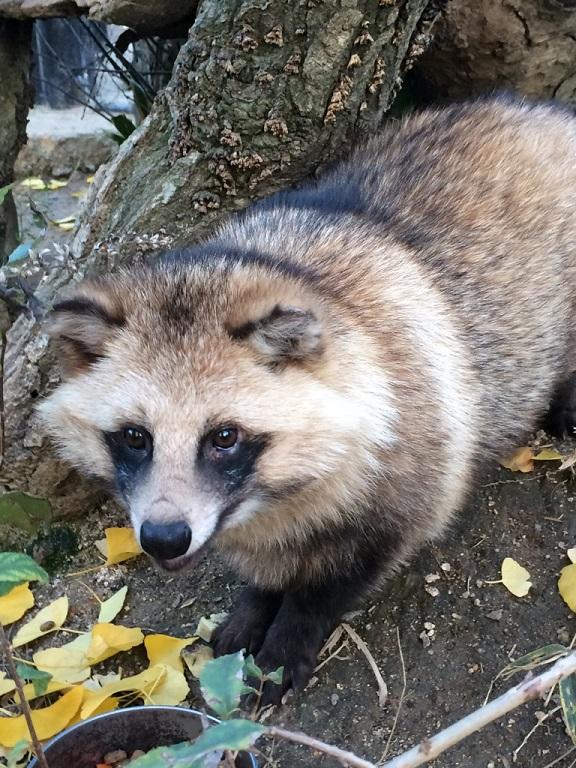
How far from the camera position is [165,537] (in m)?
1.94

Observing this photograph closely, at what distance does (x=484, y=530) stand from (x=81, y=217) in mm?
2054

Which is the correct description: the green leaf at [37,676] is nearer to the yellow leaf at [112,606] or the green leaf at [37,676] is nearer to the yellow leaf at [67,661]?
the yellow leaf at [67,661]

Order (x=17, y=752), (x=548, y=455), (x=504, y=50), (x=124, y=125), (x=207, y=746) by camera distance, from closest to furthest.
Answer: (x=207, y=746) < (x=17, y=752) < (x=548, y=455) < (x=504, y=50) < (x=124, y=125)

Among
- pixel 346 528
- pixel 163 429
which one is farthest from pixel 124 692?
pixel 163 429

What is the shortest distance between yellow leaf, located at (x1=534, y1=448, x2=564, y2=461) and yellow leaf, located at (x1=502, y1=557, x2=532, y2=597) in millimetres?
506

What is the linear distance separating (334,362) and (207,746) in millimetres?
1122

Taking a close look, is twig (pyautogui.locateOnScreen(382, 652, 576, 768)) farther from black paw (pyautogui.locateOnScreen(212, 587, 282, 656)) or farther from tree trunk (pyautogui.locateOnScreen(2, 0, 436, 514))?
tree trunk (pyautogui.locateOnScreen(2, 0, 436, 514))

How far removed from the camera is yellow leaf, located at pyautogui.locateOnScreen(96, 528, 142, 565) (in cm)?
319

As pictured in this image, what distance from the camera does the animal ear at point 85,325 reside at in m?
2.24

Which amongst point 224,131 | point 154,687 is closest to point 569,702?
point 154,687

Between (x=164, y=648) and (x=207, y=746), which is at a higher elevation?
(x=207, y=746)

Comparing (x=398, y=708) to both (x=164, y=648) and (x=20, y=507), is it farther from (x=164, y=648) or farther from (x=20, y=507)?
(x=20, y=507)

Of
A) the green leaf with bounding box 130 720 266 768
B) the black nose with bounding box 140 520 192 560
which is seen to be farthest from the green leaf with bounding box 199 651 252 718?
the black nose with bounding box 140 520 192 560

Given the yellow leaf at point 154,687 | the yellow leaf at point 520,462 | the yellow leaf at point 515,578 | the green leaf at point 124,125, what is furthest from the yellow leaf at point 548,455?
the green leaf at point 124,125
